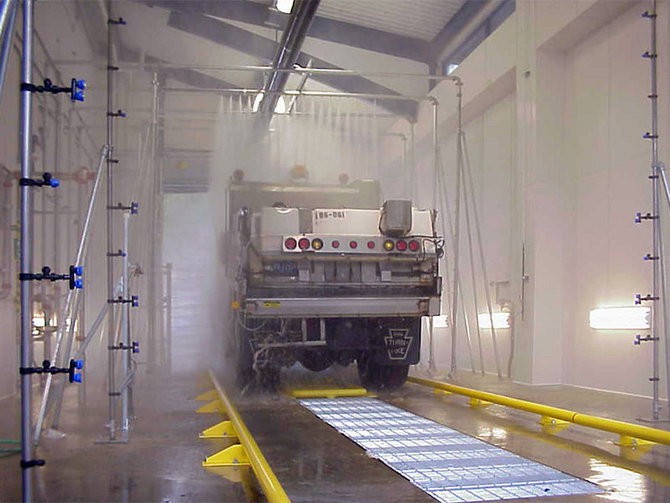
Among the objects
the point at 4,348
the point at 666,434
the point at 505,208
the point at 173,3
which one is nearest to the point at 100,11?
the point at 173,3

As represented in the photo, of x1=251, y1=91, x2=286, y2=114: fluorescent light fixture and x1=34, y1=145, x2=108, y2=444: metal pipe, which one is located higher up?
x1=251, y1=91, x2=286, y2=114: fluorescent light fixture

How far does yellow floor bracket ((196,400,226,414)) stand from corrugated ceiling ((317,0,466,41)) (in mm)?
6478

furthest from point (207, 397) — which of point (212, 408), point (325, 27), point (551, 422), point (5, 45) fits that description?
point (325, 27)

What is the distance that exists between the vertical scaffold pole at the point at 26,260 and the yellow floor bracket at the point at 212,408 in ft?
13.7

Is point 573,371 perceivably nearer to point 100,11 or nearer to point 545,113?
point 545,113

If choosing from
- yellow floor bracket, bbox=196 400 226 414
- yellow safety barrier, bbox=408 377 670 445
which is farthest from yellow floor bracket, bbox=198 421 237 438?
yellow safety barrier, bbox=408 377 670 445

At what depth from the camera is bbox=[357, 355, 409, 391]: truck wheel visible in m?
9.90

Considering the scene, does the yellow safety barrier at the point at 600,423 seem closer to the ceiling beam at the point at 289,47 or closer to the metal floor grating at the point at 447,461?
the metal floor grating at the point at 447,461

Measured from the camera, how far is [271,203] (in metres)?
11.0

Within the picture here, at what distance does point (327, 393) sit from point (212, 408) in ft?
6.21

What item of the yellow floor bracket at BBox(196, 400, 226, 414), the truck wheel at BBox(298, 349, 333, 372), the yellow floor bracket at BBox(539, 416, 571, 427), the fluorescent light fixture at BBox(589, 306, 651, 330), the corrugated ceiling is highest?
the corrugated ceiling

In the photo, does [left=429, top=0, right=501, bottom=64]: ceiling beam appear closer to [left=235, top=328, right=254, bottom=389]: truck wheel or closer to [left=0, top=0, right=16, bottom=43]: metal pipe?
[left=235, top=328, right=254, bottom=389]: truck wheel

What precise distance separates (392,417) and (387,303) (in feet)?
5.28

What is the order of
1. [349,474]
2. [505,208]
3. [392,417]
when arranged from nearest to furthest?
[349,474], [392,417], [505,208]
